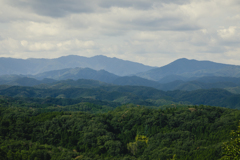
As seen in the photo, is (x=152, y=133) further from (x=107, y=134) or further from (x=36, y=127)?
(x=36, y=127)

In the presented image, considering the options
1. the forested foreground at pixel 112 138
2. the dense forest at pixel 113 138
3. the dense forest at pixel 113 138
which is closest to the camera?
the dense forest at pixel 113 138

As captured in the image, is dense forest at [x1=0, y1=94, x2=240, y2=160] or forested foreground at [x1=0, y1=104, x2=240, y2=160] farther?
dense forest at [x1=0, y1=94, x2=240, y2=160]

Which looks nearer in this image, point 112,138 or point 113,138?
point 112,138

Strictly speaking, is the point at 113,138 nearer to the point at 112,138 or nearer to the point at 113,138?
the point at 113,138

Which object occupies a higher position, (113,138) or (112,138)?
(112,138)

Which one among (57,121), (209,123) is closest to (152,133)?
(209,123)

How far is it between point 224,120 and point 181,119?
1355 inches

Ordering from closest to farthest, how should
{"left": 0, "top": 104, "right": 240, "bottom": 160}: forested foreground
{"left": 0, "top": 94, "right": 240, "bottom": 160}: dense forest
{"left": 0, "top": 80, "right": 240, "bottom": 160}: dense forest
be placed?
{"left": 0, "top": 80, "right": 240, "bottom": 160}: dense forest < {"left": 0, "top": 104, "right": 240, "bottom": 160}: forested foreground < {"left": 0, "top": 94, "right": 240, "bottom": 160}: dense forest

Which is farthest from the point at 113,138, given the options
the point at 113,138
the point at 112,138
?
the point at 112,138

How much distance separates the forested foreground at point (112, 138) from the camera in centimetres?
12950

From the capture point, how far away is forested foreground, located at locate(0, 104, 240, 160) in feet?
425

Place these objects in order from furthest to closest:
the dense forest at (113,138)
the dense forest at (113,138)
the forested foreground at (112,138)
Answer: the dense forest at (113,138) < the forested foreground at (112,138) < the dense forest at (113,138)

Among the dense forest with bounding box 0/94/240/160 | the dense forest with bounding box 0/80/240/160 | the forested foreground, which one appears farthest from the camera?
the dense forest with bounding box 0/94/240/160

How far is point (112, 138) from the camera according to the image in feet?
557
